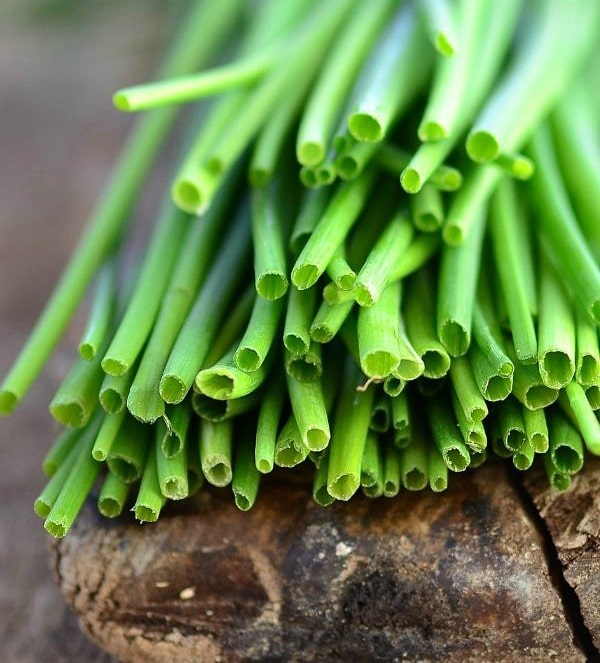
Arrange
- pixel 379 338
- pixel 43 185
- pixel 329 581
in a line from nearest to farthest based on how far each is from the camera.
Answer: pixel 379 338
pixel 329 581
pixel 43 185

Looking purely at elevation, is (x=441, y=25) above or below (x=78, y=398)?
above

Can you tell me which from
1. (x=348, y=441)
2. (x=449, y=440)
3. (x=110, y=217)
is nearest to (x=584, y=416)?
(x=449, y=440)

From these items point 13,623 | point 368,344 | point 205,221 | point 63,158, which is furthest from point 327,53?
point 63,158

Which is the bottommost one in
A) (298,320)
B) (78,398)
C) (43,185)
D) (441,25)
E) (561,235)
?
(43,185)

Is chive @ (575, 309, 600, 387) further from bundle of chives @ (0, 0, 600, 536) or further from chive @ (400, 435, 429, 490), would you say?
chive @ (400, 435, 429, 490)

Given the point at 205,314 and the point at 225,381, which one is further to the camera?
the point at 205,314

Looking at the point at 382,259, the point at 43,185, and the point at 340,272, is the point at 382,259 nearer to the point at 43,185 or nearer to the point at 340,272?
the point at 340,272

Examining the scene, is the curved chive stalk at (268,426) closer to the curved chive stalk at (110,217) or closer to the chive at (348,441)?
the chive at (348,441)
